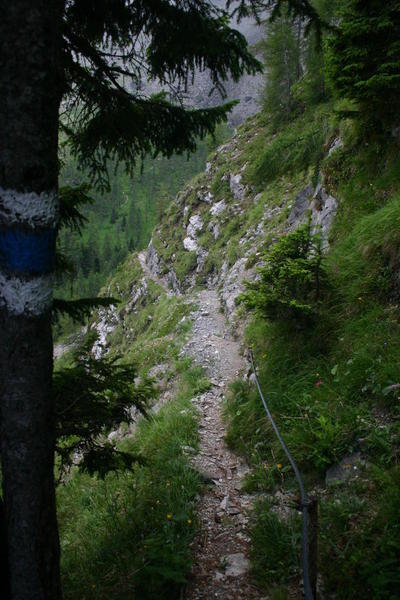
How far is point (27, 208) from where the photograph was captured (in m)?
2.01

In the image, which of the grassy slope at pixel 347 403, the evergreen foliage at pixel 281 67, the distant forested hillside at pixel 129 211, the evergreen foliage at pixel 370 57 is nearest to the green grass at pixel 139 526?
the grassy slope at pixel 347 403

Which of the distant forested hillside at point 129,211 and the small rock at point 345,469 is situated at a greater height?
the distant forested hillside at point 129,211

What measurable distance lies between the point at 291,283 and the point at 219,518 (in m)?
3.77

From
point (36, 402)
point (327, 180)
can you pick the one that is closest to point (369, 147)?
point (327, 180)

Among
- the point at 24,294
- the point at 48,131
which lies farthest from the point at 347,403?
the point at 48,131

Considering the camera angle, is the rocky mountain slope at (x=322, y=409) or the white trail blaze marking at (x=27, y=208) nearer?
the white trail blaze marking at (x=27, y=208)

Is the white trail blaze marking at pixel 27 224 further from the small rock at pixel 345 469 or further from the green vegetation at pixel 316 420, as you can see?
the small rock at pixel 345 469

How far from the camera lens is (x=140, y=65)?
3506mm

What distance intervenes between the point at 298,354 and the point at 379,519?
314cm

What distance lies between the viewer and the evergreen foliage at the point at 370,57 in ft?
18.8

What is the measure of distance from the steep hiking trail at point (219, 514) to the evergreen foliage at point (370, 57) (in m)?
6.38

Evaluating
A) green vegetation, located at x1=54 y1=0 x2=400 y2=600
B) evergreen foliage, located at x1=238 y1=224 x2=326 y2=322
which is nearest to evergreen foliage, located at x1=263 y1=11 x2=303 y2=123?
green vegetation, located at x1=54 y1=0 x2=400 y2=600

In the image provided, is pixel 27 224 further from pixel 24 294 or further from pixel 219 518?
pixel 219 518

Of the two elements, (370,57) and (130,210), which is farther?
(130,210)
